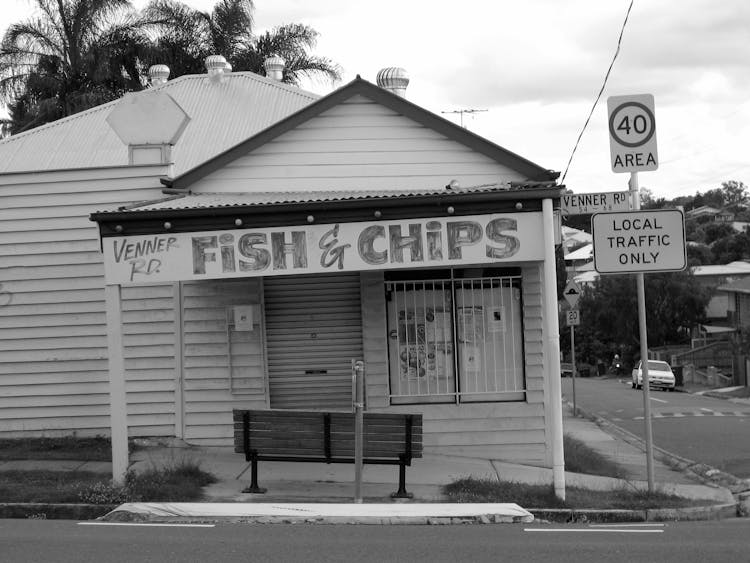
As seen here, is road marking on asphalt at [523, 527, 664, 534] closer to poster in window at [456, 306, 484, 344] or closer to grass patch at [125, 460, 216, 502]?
grass patch at [125, 460, 216, 502]

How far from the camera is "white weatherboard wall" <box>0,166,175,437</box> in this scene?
1383 centimetres

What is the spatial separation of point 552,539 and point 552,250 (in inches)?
136

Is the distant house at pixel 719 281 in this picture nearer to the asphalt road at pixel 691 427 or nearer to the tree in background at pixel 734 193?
the asphalt road at pixel 691 427

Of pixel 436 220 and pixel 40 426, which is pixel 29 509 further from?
pixel 436 220

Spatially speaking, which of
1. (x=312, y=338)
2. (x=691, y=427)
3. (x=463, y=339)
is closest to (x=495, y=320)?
(x=463, y=339)

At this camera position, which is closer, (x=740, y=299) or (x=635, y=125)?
(x=635, y=125)

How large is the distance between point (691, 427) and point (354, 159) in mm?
12181

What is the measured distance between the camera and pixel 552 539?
867 cm

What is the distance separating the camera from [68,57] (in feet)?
109

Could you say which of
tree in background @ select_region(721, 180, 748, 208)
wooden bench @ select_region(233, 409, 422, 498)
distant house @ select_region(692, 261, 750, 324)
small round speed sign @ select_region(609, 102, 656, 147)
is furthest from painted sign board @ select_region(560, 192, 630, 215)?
tree in background @ select_region(721, 180, 748, 208)

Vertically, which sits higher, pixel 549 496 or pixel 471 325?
pixel 471 325

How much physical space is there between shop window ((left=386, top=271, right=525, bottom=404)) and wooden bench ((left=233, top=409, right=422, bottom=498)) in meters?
2.55

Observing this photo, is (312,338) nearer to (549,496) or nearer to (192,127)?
(549,496)

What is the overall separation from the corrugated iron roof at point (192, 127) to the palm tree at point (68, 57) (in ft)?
41.5
